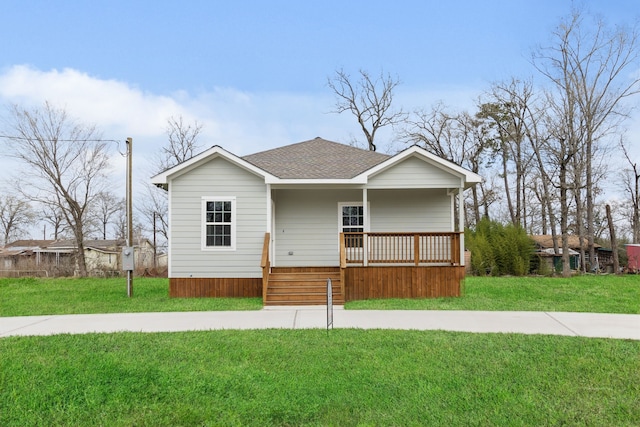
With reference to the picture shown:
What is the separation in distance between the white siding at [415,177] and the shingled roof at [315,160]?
0.64 metres

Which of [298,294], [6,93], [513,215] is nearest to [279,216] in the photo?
[298,294]

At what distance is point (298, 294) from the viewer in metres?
10.7

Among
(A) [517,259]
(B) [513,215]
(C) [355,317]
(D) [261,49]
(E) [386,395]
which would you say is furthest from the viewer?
(B) [513,215]

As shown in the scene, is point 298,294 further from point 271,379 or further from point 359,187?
point 271,379

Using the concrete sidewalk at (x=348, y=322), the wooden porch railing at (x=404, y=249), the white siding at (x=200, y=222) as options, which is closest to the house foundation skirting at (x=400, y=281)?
the wooden porch railing at (x=404, y=249)

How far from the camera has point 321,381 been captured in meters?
4.80

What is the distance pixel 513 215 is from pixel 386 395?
92.1 feet

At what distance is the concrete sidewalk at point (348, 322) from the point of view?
729 centimetres

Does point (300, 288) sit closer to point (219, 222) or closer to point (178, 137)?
point (219, 222)

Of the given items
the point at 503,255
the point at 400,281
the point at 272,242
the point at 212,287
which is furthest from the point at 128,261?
the point at 503,255

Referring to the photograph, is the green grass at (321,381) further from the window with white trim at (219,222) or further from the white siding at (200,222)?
the window with white trim at (219,222)

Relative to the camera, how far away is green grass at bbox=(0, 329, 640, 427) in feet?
13.4

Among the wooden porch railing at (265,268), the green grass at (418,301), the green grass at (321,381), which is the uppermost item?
the wooden porch railing at (265,268)

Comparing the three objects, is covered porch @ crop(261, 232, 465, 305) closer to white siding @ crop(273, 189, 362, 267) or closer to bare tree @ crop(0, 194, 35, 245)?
white siding @ crop(273, 189, 362, 267)
